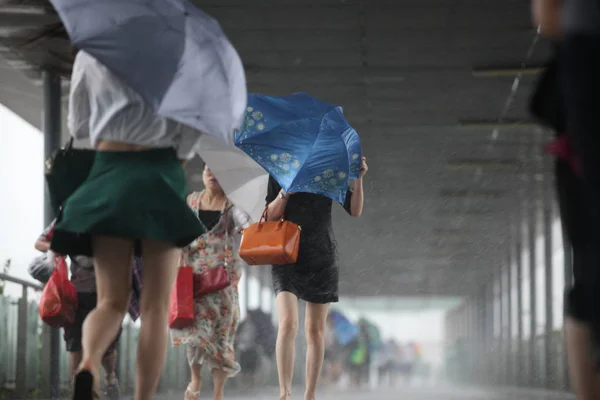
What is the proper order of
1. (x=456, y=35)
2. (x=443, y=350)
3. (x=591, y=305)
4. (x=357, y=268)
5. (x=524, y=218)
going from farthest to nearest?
(x=443, y=350) < (x=357, y=268) < (x=524, y=218) < (x=456, y=35) < (x=591, y=305)

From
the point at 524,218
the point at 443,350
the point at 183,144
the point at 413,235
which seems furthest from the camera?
the point at 443,350

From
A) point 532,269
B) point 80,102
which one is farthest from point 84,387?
point 532,269

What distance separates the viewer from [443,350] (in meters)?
101

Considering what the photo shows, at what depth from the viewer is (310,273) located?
720 cm

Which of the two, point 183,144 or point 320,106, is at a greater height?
point 320,106

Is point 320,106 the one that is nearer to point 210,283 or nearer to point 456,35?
point 210,283

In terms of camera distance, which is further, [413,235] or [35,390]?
[413,235]

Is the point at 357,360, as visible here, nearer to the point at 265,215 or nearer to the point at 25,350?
the point at 25,350

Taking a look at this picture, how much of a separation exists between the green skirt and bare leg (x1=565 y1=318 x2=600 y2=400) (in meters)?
1.66

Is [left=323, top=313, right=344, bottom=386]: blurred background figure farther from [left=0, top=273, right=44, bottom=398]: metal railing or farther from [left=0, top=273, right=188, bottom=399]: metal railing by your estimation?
[left=0, top=273, right=44, bottom=398]: metal railing

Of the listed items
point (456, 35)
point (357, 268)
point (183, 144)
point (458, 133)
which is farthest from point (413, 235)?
point (183, 144)

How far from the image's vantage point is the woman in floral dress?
25.2 feet

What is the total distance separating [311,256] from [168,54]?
2.97 metres

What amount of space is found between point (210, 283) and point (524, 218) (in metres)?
24.9
